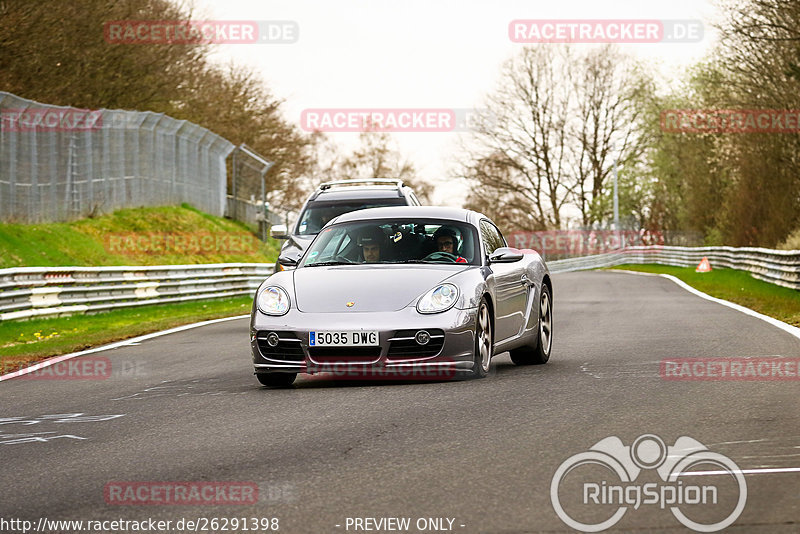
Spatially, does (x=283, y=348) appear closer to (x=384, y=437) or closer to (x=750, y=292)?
(x=384, y=437)

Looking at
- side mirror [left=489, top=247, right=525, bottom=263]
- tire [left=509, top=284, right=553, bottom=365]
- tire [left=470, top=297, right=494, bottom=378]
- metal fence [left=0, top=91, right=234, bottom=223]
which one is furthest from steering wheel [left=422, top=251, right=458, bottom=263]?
metal fence [left=0, top=91, right=234, bottom=223]

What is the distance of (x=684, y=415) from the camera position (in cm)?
779

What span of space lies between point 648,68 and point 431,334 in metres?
60.4

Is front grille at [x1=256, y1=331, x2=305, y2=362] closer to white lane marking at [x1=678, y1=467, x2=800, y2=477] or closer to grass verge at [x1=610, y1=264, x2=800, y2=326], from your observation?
white lane marking at [x1=678, y1=467, x2=800, y2=477]

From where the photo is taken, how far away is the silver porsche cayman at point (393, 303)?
30.8 feet

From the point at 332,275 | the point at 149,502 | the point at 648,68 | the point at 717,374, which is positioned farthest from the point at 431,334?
the point at 648,68

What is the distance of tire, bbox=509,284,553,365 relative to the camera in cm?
1151

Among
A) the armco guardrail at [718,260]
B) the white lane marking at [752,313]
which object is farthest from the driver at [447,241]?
the armco guardrail at [718,260]

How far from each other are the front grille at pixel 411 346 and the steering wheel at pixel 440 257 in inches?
45.5

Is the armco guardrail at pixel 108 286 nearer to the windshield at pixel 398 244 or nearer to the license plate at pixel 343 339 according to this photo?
the windshield at pixel 398 244

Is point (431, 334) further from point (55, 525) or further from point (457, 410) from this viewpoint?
point (55, 525)

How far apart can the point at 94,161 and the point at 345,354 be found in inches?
910

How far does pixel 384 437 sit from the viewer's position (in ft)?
23.4

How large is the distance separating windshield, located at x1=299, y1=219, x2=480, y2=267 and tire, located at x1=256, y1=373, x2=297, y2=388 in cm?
108
